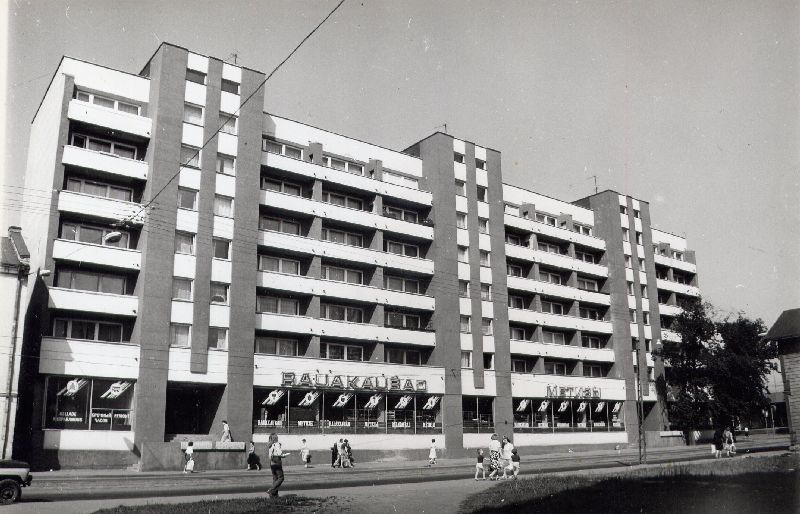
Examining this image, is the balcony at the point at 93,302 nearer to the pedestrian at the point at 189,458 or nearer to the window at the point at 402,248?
the pedestrian at the point at 189,458

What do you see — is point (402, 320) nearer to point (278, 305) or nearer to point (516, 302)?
point (278, 305)

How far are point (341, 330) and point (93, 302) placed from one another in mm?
17005

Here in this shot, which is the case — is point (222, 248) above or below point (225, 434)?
above

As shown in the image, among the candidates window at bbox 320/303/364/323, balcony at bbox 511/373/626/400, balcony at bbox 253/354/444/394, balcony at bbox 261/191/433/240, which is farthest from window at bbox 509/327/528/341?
window at bbox 320/303/364/323

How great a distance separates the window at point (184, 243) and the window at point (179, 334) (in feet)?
15.0

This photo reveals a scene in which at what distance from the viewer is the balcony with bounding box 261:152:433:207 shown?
50312mm

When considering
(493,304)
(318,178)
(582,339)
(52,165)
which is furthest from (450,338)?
(52,165)

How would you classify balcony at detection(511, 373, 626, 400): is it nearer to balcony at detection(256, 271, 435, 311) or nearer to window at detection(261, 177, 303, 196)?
balcony at detection(256, 271, 435, 311)

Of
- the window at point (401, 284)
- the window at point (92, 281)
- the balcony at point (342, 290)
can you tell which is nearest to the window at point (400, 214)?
the window at point (401, 284)

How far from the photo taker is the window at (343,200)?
180 feet

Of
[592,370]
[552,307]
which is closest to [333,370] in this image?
[552,307]

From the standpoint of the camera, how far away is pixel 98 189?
44.1 meters

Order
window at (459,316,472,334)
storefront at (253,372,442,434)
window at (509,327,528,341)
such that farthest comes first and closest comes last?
window at (509,327,528,341) → window at (459,316,472,334) → storefront at (253,372,442,434)

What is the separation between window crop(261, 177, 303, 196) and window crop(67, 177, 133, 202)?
382 inches
